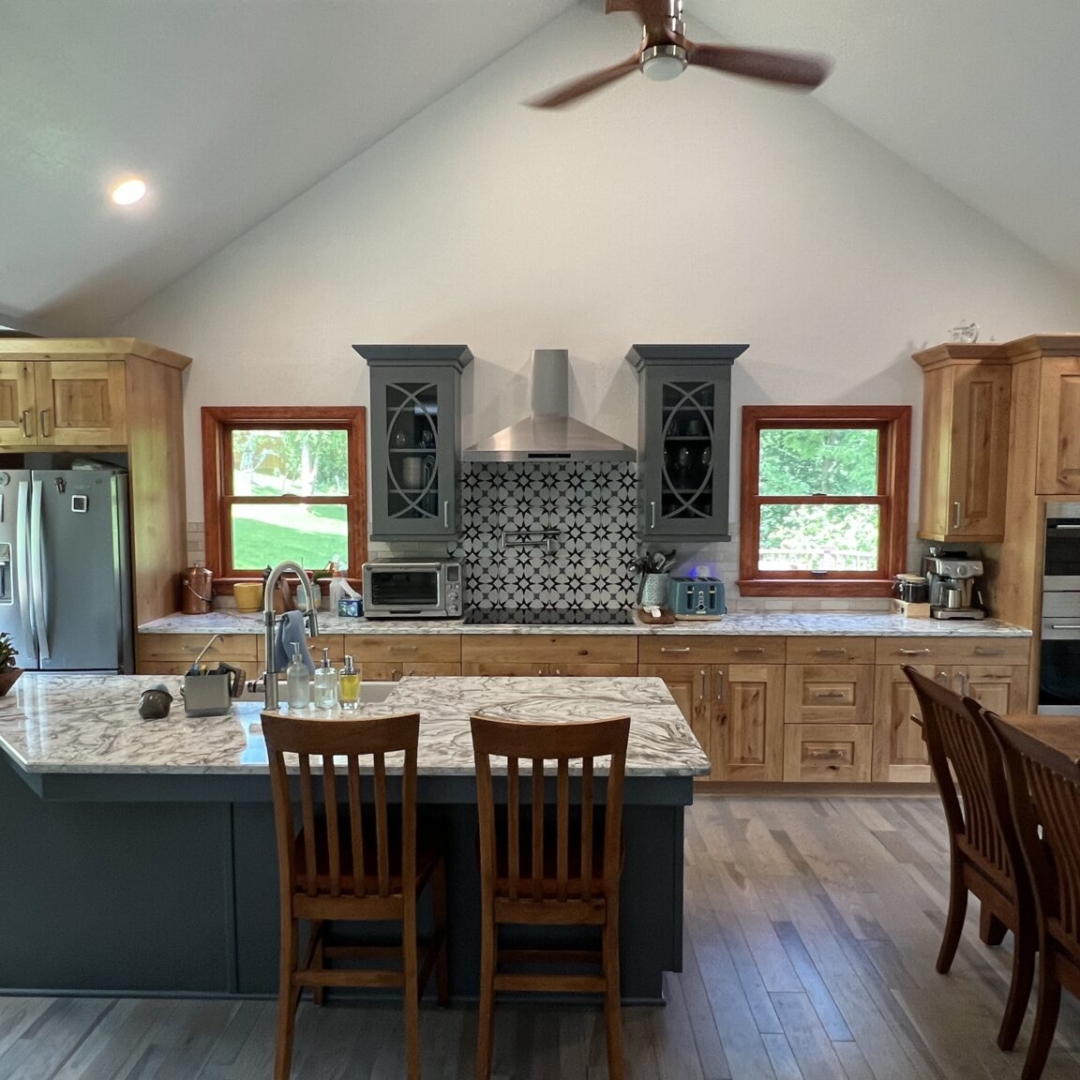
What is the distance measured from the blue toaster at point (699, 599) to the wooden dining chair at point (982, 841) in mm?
1820

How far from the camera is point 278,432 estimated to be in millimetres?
4996

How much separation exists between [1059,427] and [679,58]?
113 inches

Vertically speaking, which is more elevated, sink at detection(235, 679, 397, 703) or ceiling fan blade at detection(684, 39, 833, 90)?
ceiling fan blade at detection(684, 39, 833, 90)

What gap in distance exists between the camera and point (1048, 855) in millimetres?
2322

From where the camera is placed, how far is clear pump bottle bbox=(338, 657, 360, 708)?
8.71ft

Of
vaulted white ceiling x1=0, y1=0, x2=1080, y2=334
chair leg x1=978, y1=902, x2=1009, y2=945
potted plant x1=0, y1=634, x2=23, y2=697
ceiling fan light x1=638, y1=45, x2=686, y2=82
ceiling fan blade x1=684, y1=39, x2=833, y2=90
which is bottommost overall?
chair leg x1=978, y1=902, x2=1009, y2=945

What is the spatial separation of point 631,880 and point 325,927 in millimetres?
930

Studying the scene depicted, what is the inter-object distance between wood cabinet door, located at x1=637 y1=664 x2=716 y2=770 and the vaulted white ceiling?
9.71 ft

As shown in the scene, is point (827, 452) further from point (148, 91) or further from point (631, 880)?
point (148, 91)

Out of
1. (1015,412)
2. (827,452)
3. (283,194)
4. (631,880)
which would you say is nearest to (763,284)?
(827,452)

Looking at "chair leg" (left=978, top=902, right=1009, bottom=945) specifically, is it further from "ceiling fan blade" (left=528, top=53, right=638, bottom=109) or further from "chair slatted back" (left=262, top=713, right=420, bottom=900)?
"ceiling fan blade" (left=528, top=53, right=638, bottom=109)

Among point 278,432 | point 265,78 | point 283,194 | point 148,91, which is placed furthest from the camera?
point 278,432

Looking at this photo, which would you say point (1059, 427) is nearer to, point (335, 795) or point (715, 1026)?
point (715, 1026)

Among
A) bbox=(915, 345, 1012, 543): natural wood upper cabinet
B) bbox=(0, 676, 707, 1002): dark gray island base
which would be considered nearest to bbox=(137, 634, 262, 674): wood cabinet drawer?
bbox=(0, 676, 707, 1002): dark gray island base
